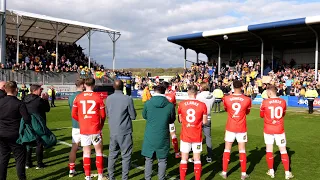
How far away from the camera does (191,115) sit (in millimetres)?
6168

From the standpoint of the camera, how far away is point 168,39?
41844mm

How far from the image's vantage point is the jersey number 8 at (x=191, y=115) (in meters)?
6.16

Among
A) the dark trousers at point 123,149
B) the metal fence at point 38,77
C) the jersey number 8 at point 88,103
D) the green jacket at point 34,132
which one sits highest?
the metal fence at point 38,77

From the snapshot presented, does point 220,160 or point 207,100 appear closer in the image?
point 207,100

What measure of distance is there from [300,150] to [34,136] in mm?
7964

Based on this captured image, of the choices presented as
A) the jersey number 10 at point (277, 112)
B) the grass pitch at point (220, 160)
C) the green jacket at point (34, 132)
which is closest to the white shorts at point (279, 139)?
the jersey number 10 at point (277, 112)

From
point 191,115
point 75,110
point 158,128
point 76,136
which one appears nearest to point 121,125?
point 158,128

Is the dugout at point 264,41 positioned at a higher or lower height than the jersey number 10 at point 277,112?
higher

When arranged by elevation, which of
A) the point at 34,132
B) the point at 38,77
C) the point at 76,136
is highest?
the point at 38,77

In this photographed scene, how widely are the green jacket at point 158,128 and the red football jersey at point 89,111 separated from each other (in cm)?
104

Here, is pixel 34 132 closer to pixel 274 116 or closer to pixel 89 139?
pixel 89 139

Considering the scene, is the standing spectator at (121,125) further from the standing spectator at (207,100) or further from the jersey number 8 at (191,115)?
the standing spectator at (207,100)

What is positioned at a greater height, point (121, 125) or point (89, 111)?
point (89, 111)

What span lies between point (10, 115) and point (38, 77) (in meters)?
27.9
